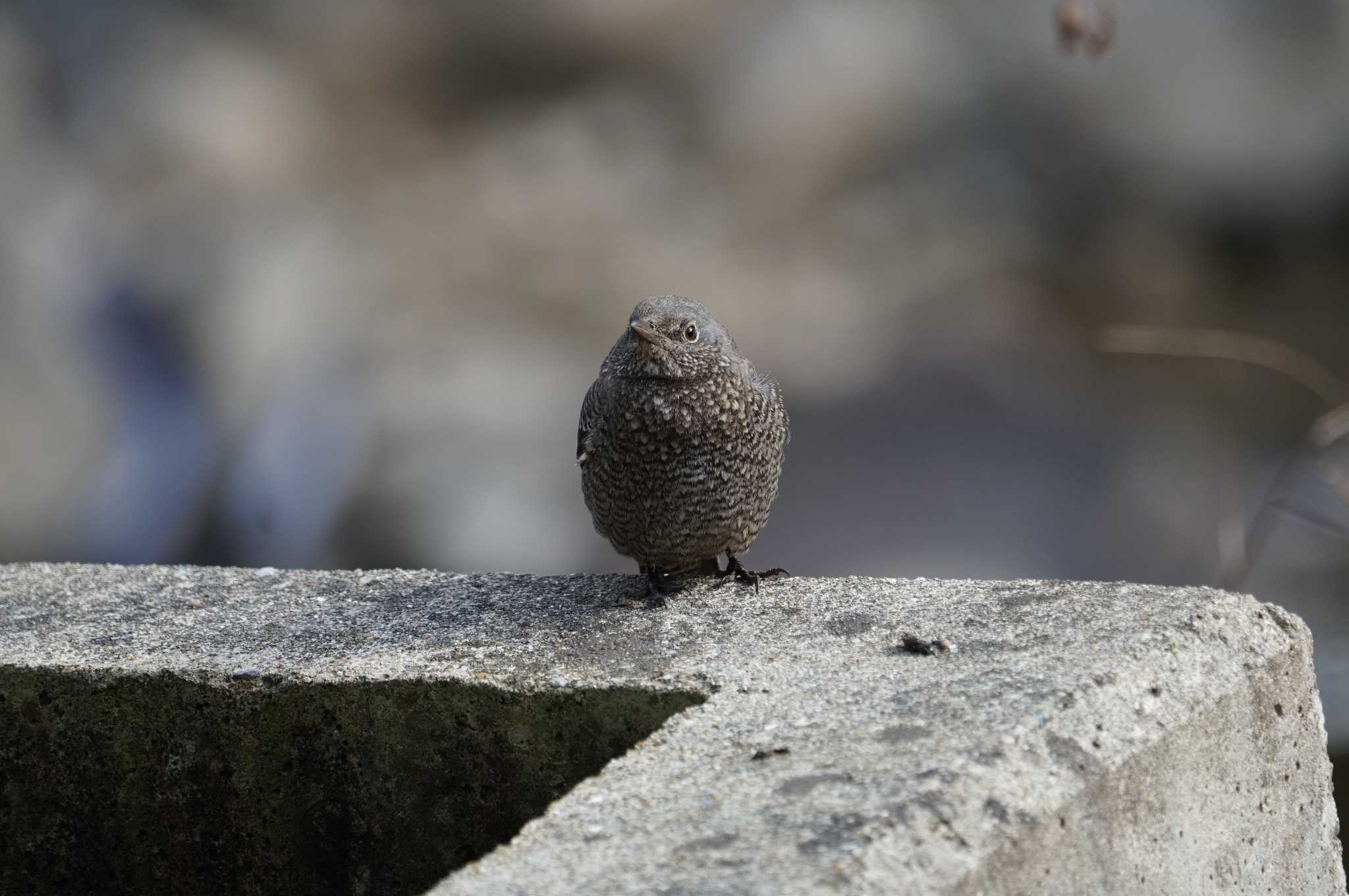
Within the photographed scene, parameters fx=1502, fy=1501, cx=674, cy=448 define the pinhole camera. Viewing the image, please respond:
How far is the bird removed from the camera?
284cm

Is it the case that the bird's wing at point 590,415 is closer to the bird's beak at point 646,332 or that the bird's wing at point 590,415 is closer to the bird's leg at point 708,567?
the bird's beak at point 646,332

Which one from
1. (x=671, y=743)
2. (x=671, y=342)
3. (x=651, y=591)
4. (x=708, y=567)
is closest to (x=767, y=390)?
(x=671, y=342)

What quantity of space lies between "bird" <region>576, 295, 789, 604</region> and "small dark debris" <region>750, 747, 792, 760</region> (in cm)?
88

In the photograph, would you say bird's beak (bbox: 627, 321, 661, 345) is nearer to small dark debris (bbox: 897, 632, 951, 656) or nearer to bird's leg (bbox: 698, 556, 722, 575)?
bird's leg (bbox: 698, 556, 722, 575)

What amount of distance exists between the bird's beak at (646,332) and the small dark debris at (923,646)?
2.74 ft

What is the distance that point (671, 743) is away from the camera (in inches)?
78.1

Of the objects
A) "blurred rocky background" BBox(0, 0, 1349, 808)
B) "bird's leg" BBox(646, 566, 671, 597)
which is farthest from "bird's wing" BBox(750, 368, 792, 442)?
"blurred rocky background" BBox(0, 0, 1349, 808)

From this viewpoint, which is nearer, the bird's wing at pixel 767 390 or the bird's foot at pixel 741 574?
the bird's foot at pixel 741 574

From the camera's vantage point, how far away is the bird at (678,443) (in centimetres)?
284

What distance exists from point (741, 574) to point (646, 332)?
0.49 metres

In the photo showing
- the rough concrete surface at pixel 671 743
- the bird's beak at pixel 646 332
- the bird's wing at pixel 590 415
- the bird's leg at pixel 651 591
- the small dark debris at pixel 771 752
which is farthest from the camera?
the bird's wing at pixel 590 415

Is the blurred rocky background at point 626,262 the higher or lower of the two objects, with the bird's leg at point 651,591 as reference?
higher

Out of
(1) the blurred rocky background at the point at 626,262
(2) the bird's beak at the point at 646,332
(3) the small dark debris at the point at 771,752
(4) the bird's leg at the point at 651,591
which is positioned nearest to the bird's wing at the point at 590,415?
(2) the bird's beak at the point at 646,332

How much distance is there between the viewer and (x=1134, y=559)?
19.6ft
